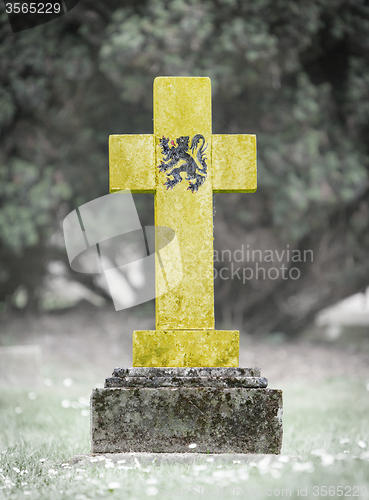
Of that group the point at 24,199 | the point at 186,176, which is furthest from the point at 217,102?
the point at 186,176

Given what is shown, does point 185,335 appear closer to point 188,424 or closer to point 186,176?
point 188,424

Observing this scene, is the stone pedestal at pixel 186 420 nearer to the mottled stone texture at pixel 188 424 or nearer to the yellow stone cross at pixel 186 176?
the mottled stone texture at pixel 188 424

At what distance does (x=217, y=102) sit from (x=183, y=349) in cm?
543

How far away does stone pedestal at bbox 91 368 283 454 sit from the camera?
2818 millimetres

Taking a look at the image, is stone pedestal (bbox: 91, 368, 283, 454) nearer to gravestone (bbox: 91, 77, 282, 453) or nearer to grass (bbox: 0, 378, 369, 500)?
gravestone (bbox: 91, 77, 282, 453)

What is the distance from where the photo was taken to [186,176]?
10.6ft

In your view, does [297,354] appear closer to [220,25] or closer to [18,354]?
[18,354]

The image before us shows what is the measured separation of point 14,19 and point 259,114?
3.94 m

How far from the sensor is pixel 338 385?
21.5 feet

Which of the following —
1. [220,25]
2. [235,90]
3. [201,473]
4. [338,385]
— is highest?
[220,25]

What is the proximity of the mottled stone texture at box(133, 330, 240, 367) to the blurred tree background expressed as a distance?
15.4ft

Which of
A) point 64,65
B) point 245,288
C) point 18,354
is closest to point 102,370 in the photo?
point 18,354

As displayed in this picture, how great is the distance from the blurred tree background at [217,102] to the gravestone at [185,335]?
153 inches

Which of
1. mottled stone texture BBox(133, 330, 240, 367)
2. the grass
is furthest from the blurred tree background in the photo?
mottled stone texture BBox(133, 330, 240, 367)
